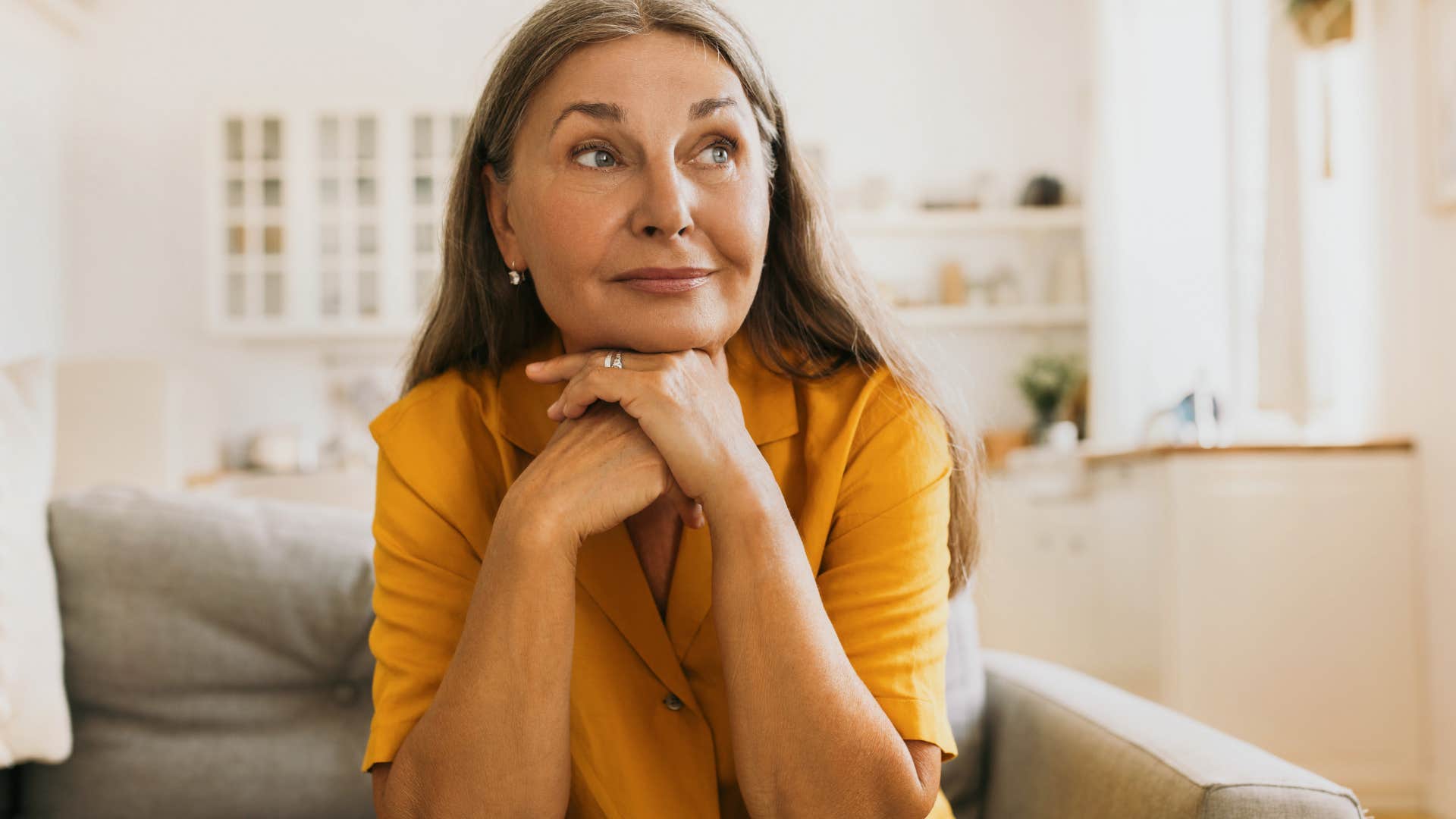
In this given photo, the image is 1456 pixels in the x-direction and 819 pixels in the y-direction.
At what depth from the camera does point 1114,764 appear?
124cm

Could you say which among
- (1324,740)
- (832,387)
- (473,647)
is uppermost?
(832,387)

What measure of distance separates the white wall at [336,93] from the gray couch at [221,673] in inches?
171

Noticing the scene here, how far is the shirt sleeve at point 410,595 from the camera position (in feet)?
3.74

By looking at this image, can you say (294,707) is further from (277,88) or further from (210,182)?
(277,88)

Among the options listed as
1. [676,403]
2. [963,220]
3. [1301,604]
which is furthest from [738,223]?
[963,220]

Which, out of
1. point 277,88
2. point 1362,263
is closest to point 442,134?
point 277,88

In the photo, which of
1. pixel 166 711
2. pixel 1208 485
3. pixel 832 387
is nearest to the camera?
pixel 832 387

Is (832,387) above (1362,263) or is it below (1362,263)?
below

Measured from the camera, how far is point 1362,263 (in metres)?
3.72

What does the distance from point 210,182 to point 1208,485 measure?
424 centimetres

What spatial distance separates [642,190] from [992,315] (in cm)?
487

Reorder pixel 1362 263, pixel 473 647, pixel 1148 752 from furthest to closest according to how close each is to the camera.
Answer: pixel 1362 263 → pixel 1148 752 → pixel 473 647

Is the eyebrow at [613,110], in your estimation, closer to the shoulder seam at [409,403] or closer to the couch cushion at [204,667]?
the shoulder seam at [409,403]

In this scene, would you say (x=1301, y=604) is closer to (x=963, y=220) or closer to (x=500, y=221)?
(x=500, y=221)
